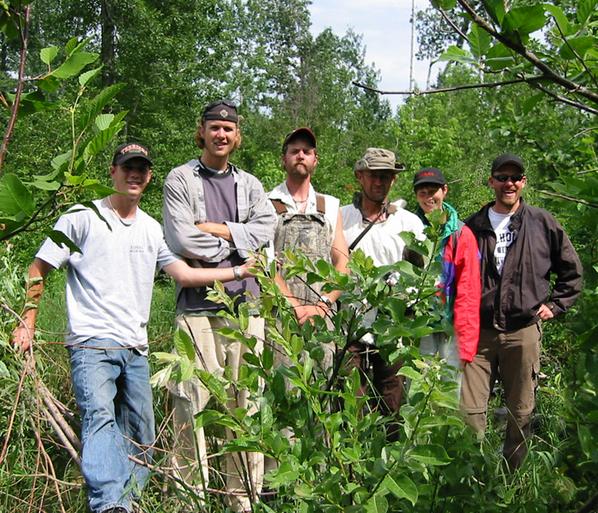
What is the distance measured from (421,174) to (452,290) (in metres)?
0.88

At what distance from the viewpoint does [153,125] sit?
75.8 ft

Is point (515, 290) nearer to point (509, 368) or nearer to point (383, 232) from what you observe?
point (509, 368)

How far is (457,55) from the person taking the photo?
1.51 meters

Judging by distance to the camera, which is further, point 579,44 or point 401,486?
point 401,486

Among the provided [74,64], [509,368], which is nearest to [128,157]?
[509,368]

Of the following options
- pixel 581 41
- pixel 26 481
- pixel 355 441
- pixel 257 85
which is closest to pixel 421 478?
pixel 355 441

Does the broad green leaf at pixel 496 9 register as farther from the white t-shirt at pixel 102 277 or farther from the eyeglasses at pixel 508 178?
the eyeglasses at pixel 508 178

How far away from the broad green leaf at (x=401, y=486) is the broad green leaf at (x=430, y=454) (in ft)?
0.18

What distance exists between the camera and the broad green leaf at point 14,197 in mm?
1245

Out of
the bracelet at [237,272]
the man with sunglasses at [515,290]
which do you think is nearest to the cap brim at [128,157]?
the bracelet at [237,272]

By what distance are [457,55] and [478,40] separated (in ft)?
0.32

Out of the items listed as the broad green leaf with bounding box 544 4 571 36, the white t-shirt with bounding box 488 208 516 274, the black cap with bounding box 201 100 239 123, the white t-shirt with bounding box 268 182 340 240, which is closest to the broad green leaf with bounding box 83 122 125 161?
the broad green leaf with bounding box 544 4 571 36

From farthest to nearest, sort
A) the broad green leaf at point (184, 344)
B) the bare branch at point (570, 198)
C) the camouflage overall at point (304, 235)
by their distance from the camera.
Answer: the camouflage overall at point (304, 235) < the broad green leaf at point (184, 344) < the bare branch at point (570, 198)

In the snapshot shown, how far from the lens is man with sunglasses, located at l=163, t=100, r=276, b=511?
416 centimetres
